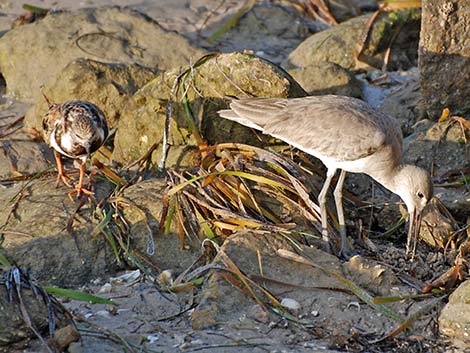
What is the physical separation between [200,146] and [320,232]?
1502 mm

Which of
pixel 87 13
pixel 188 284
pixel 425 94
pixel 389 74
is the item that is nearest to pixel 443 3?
pixel 425 94

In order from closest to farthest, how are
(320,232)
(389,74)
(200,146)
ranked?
1. (320,232)
2. (200,146)
3. (389,74)

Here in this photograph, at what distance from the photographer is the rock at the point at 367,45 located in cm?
1198

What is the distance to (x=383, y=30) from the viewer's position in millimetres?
12078

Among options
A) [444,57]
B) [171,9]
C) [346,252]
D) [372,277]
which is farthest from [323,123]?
[171,9]

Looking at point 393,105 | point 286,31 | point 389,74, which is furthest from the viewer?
point 286,31

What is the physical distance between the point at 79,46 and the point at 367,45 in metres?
3.57

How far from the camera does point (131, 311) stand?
7.25m

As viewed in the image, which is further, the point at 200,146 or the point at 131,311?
the point at 200,146

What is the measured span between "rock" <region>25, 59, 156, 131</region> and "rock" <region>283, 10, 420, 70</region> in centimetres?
238

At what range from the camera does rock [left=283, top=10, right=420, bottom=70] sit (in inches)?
472

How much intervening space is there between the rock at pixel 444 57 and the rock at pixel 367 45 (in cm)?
216

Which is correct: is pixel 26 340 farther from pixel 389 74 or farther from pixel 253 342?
pixel 389 74

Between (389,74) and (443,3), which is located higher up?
(443,3)
